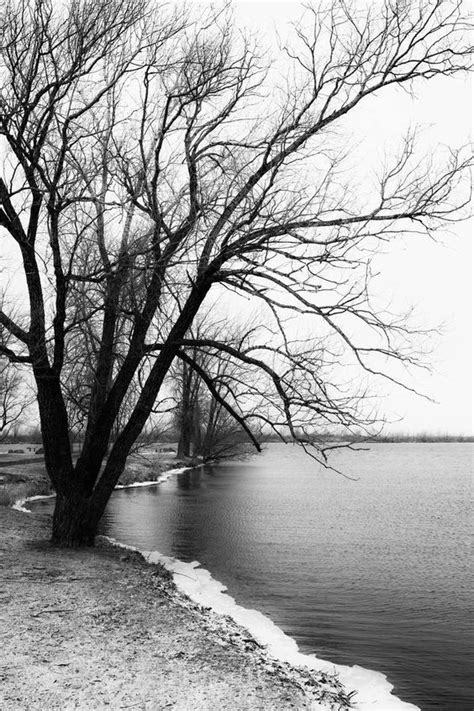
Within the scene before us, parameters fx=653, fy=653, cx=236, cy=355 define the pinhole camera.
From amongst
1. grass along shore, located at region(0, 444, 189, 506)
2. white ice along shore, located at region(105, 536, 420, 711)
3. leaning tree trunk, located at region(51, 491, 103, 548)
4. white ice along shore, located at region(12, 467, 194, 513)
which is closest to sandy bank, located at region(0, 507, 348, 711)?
white ice along shore, located at region(105, 536, 420, 711)

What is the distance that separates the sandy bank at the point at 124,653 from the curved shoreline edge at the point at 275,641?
0.37 m

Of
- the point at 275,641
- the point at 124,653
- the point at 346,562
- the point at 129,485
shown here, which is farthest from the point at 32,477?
the point at 124,653

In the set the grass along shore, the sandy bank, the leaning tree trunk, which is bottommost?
the grass along shore

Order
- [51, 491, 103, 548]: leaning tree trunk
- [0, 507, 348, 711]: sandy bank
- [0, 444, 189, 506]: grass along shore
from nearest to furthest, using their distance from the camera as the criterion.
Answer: [0, 507, 348, 711]: sandy bank
[51, 491, 103, 548]: leaning tree trunk
[0, 444, 189, 506]: grass along shore

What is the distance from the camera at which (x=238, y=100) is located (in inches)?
453

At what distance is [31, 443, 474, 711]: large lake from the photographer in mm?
8383

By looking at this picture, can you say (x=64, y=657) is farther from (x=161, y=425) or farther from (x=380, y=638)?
(x=161, y=425)

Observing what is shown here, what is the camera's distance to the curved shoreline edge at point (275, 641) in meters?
6.49

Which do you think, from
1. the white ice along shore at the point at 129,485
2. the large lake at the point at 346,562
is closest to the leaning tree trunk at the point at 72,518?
the large lake at the point at 346,562

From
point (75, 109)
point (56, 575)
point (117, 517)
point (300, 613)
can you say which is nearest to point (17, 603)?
point (56, 575)

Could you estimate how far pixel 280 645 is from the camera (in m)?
7.92

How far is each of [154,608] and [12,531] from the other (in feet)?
17.2

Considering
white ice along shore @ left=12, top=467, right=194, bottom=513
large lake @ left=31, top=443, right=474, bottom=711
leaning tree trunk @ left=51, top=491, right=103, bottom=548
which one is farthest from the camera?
white ice along shore @ left=12, top=467, right=194, bottom=513

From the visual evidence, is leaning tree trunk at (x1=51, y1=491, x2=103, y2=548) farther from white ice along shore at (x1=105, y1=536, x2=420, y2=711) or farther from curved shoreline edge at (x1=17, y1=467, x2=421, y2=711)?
white ice along shore at (x1=105, y1=536, x2=420, y2=711)
